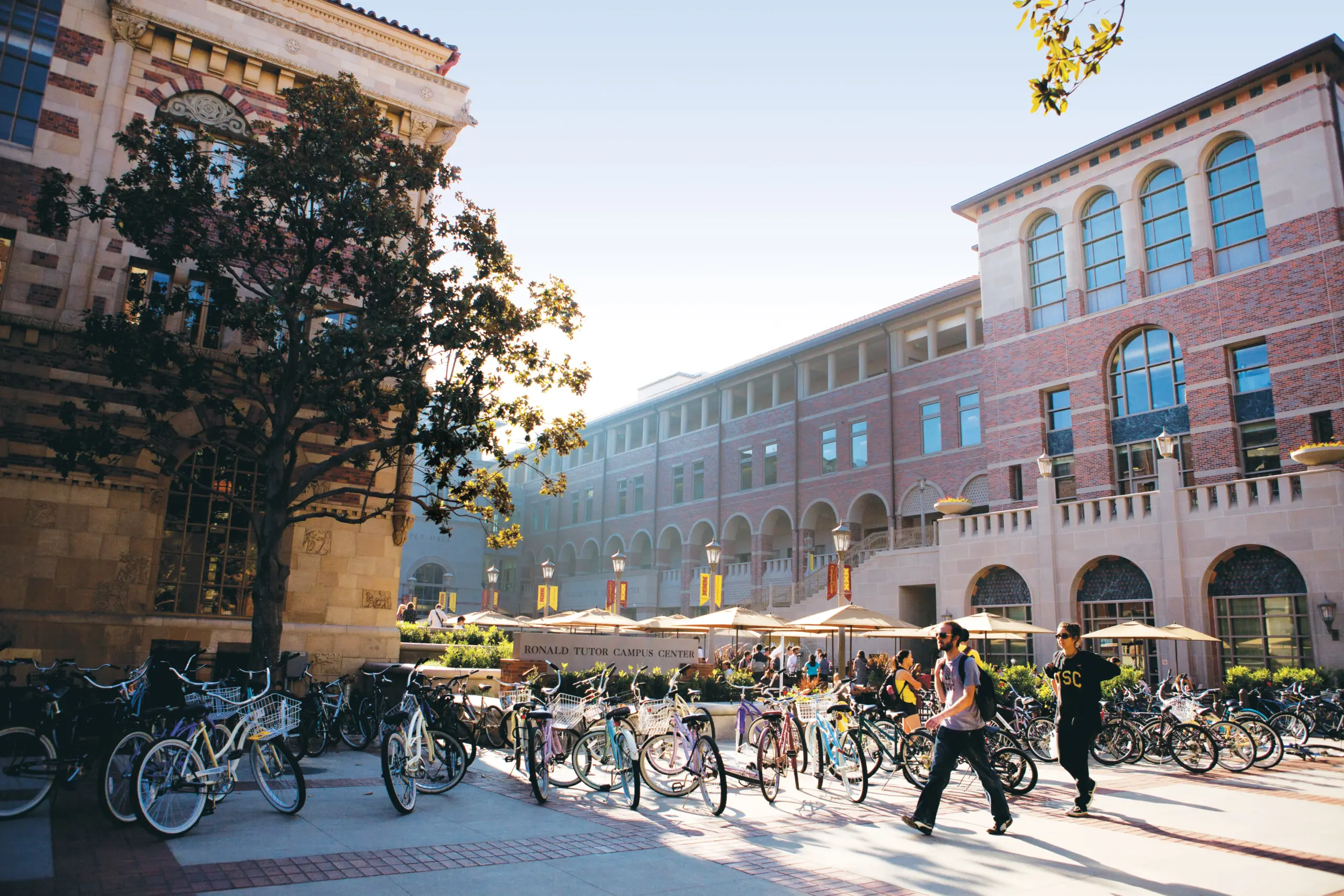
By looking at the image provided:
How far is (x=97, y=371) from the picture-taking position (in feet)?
47.9

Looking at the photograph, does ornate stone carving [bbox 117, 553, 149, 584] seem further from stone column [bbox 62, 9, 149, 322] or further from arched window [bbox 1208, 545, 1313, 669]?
arched window [bbox 1208, 545, 1313, 669]

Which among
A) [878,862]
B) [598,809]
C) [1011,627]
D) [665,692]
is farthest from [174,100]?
[1011,627]

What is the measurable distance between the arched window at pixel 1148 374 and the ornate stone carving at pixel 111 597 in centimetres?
2688

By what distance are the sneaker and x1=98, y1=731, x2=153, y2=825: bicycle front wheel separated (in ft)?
21.6

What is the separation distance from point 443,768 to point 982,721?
550 cm

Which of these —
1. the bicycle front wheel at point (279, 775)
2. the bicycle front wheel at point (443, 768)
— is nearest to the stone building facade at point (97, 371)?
the bicycle front wheel at point (443, 768)

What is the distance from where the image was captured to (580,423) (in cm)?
1560

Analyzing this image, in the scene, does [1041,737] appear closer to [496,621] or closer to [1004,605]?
[1004,605]

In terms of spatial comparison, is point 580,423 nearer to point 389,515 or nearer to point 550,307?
point 550,307

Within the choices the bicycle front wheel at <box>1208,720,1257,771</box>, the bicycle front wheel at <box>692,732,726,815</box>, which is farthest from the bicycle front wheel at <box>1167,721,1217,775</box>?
the bicycle front wheel at <box>692,732,726,815</box>

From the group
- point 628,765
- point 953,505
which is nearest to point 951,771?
point 628,765

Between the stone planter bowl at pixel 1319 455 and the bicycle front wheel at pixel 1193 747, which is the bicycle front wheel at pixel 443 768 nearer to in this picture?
the bicycle front wheel at pixel 1193 747

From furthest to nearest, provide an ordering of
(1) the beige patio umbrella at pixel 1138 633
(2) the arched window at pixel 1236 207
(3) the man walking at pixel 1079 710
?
1. (2) the arched window at pixel 1236 207
2. (1) the beige patio umbrella at pixel 1138 633
3. (3) the man walking at pixel 1079 710

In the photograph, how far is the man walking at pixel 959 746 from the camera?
7.93m
